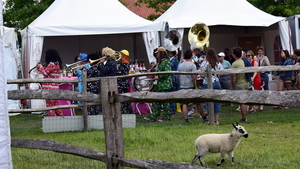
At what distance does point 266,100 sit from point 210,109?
6558 mm

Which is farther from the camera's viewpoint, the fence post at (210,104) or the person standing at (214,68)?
the person standing at (214,68)

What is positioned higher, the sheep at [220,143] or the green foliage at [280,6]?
the green foliage at [280,6]

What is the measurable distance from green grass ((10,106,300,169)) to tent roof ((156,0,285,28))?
16.2ft

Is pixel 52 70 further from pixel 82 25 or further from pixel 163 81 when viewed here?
pixel 82 25

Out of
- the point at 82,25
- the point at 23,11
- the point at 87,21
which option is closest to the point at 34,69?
the point at 82,25

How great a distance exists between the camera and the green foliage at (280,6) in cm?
2227

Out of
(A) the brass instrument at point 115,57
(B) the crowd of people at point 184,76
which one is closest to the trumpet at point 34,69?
(B) the crowd of people at point 184,76

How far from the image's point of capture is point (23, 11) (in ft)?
82.6

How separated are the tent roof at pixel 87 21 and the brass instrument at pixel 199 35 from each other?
3.29ft

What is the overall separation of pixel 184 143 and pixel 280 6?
16.3m

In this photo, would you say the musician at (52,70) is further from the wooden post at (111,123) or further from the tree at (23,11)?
the tree at (23,11)

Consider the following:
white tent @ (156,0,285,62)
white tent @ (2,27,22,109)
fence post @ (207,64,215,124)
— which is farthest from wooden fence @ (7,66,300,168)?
white tent @ (156,0,285,62)

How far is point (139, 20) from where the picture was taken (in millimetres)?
15867

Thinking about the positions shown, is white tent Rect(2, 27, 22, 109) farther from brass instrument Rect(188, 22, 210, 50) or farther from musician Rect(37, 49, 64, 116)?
brass instrument Rect(188, 22, 210, 50)
